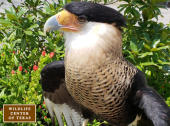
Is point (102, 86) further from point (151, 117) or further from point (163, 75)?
point (163, 75)

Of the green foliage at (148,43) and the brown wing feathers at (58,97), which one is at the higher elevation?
the green foliage at (148,43)

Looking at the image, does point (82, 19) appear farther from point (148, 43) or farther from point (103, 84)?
point (148, 43)

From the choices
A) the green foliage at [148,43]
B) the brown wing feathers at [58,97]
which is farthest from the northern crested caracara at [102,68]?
the green foliage at [148,43]

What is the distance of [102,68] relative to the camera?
Result: 3.94 feet

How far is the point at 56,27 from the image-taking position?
118cm

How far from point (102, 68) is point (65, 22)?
1.03 ft

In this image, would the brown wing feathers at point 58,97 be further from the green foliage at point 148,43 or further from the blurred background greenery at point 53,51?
the green foliage at point 148,43

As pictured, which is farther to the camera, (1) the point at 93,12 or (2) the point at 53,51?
(2) the point at 53,51

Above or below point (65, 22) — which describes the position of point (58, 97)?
below

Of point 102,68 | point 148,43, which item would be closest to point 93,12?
point 102,68

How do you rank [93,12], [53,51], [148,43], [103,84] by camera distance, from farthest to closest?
[53,51] < [148,43] < [103,84] < [93,12]

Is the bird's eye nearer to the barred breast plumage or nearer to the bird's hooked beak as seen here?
the bird's hooked beak

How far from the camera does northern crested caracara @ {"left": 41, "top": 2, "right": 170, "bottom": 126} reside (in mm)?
1121

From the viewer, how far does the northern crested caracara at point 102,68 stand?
3.68 feet
